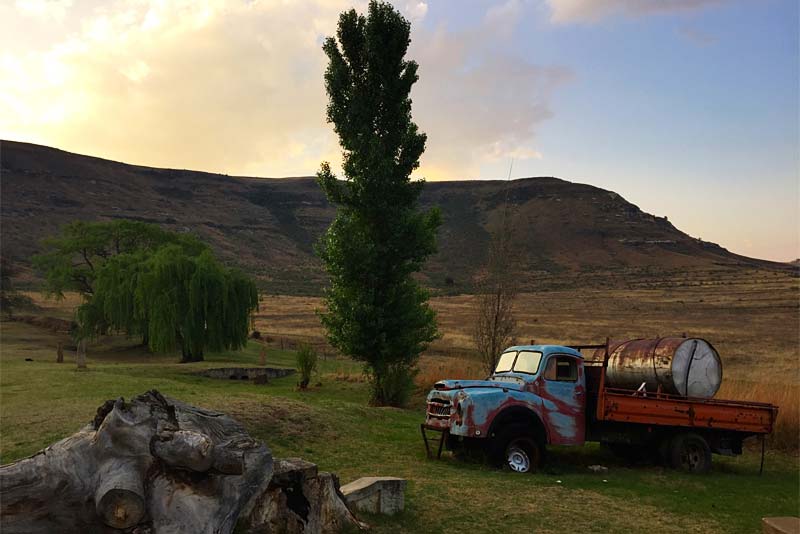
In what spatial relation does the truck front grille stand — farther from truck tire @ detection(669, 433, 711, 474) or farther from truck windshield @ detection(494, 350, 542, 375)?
truck tire @ detection(669, 433, 711, 474)

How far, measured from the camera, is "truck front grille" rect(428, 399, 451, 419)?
11.8m

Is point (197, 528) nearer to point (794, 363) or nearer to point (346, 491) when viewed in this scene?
point (346, 491)

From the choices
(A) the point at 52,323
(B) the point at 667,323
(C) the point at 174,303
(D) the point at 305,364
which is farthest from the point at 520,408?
(B) the point at 667,323

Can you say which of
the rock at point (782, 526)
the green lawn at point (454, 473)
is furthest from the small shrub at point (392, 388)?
the rock at point (782, 526)

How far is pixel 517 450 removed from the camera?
11.9 m

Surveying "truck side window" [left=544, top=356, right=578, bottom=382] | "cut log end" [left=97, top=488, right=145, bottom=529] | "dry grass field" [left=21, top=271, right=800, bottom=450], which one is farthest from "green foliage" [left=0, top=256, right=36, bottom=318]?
"cut log end" [left=97, top=488, right=145, bottom=529]

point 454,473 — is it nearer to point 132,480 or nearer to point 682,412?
point 682,412

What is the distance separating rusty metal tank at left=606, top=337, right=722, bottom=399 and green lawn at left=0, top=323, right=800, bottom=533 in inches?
73.1

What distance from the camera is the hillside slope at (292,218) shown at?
123125 millimetres

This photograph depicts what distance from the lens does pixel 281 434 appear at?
518 inches

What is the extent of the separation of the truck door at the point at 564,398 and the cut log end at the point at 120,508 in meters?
8.91

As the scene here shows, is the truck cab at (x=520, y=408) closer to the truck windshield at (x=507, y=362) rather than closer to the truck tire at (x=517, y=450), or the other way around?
the truck tire at (x=517, y=450)

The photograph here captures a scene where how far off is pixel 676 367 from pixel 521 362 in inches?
134

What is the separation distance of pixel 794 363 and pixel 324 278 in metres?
91.6
